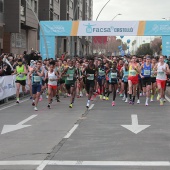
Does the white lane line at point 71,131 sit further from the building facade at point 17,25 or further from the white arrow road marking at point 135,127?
the building facade at point 17,25

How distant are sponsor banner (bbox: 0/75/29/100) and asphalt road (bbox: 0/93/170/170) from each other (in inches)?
110

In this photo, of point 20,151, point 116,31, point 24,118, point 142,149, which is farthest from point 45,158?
point 116,31

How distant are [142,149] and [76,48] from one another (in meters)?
78.7

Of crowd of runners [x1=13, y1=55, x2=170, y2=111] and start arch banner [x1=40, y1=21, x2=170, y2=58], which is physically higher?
start arch banner [x1=40, y1=21, x2=170, y2=58]

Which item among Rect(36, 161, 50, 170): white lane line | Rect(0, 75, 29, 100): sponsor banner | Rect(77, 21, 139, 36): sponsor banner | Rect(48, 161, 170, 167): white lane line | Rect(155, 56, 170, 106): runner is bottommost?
Rect(36, 161, 50, 170): white lane line

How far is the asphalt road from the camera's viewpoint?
23.2 feet

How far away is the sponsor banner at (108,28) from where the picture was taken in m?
28.9

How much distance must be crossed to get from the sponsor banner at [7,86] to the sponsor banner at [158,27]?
12.5 meters

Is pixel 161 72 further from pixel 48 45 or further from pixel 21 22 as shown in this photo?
pixel 21 22

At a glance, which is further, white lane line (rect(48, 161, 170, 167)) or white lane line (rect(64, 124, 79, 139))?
white lane line (rect(64, 124, 79, 139))

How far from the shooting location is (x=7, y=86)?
18547mm

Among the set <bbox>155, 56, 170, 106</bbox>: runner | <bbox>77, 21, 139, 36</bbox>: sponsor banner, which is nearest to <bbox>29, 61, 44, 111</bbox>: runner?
<bbox>155, 56, 170, 106</bbox>: runner

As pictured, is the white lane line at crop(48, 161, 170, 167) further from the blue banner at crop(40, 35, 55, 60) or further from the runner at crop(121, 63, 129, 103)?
the blue banner at crop(40, 35, 55, 60)

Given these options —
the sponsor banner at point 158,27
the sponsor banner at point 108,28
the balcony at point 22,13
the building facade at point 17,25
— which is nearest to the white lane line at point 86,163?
the sponsor banner at point 108,28
